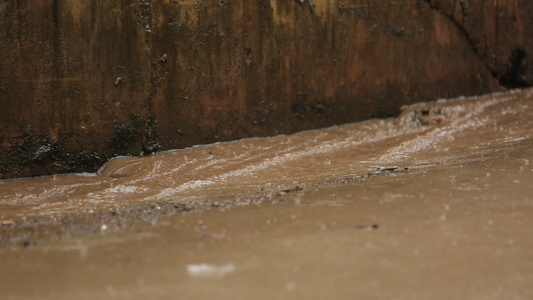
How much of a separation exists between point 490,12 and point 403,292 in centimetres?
506

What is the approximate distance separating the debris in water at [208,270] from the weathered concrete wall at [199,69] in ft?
8.06

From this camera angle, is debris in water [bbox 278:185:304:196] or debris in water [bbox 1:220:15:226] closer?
debris in water [bbox 1:220:15:226]

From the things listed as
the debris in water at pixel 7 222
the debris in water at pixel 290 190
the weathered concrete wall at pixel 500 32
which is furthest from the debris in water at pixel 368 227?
the weathered concrete wall at pixel 500 32

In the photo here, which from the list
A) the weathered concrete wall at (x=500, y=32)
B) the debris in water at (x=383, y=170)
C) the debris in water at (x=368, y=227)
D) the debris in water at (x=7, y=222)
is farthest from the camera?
the weathered concrete wall at (x=500, y=32)

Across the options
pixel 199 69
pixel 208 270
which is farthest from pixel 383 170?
pixel 208 270

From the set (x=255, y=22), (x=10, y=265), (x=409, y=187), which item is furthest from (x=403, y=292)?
(x=255, y=22)

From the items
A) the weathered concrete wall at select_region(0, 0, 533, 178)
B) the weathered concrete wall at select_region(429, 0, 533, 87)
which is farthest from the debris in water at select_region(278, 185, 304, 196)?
the weathered concrete wall at select_region(429, 0, 533, 87)

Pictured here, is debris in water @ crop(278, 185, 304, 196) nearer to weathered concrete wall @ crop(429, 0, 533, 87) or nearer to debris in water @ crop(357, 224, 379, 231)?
debris in water @ crop(357, 224, 379, 231)

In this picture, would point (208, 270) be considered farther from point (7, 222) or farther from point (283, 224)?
point (7, 222)

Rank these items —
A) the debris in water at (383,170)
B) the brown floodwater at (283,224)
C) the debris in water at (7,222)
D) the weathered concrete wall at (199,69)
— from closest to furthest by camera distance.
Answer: the brown floodwater at (283,224)
the debris in water at (7,222)
the debris in water at (383,170)
the weathered concrete wall at (199,69)

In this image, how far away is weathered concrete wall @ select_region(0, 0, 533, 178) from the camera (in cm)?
384

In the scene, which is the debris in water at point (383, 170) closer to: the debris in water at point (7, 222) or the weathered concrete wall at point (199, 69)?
the weathered concrete wall at point (199, 69)

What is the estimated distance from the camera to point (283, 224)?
2307 millimetres

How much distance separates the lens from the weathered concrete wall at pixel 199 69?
12.6ft
